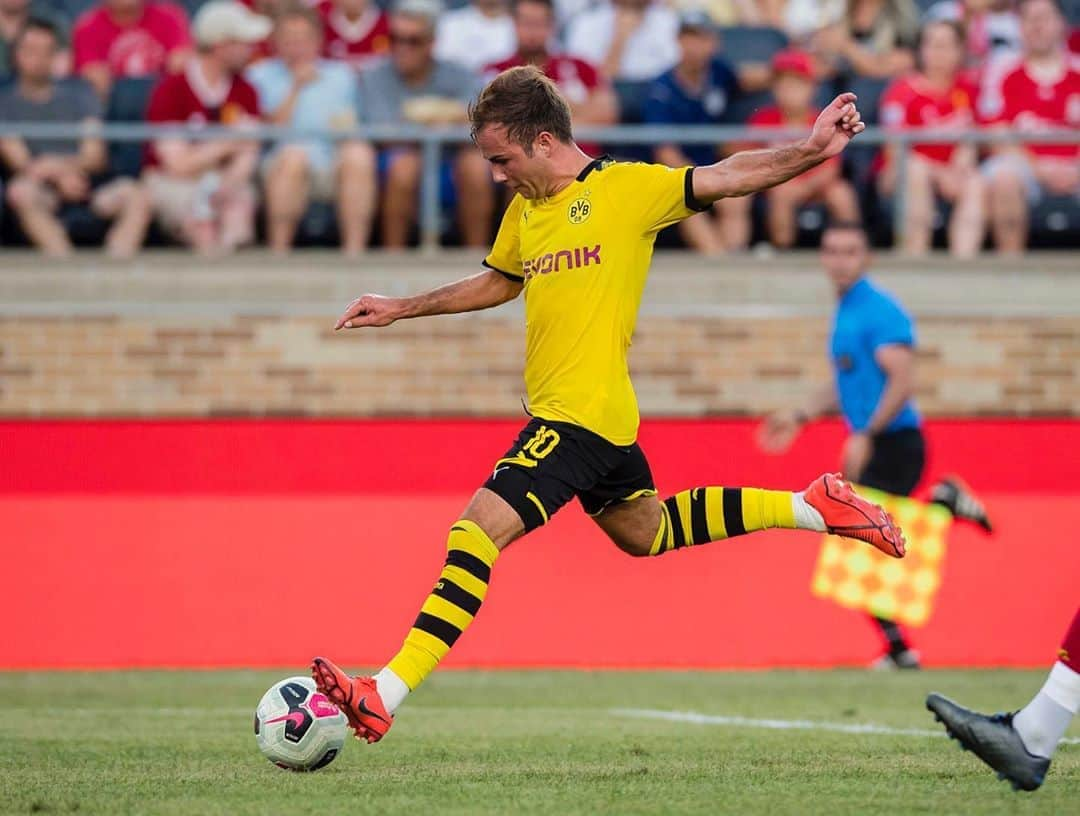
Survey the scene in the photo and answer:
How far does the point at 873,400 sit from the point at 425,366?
Result: 3185 millimetres

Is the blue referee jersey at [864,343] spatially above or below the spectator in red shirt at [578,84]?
below

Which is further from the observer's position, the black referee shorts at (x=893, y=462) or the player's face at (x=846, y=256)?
the black referee shorts at (x=893, y=462)

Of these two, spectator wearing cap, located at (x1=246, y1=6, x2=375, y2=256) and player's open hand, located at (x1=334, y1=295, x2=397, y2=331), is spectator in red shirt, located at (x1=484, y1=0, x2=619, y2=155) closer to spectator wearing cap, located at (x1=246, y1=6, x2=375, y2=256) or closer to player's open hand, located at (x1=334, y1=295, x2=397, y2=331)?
spectator wearing cap, located at (x1=246, y1=6, x2=375, y2=256)

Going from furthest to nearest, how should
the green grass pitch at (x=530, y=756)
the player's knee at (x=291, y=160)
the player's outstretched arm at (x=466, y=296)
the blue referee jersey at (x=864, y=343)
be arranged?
the player's knee at (x=291, y=160), the blue referee jersey at (x=864, y=343), the player's outstretched arm at (x=466, y=296), the green grass pitch at (x=530, y=756)

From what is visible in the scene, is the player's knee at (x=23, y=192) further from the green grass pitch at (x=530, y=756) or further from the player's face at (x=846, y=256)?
the player's face at (x=846, y=256)

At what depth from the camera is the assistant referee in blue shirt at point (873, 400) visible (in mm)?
11398

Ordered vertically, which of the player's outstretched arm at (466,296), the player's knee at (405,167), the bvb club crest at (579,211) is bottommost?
the player's knee at (405,167)

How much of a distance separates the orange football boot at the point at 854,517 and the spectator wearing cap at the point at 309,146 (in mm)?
7225

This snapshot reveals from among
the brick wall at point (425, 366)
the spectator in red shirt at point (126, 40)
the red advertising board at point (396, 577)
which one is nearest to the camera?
the red advertising board at point (396, 577)

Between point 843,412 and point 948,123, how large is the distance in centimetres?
340

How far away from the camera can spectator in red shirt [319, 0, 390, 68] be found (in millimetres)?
14977

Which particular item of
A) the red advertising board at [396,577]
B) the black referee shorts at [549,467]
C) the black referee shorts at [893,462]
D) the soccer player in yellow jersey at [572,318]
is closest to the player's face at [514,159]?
the soccer player in yellow jersey at [572,318]

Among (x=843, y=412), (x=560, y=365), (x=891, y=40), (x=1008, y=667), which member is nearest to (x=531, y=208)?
(x=560, y=365)

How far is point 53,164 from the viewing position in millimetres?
13664
